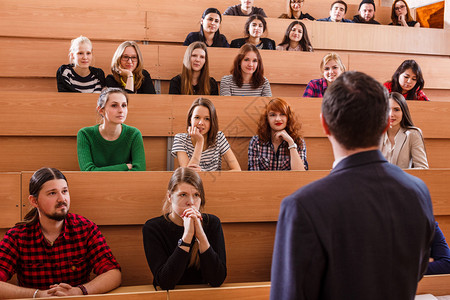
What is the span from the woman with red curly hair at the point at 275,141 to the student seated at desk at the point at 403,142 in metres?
0.28

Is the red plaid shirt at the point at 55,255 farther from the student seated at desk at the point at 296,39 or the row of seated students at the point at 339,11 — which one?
the row of seated students at the point at 339,11

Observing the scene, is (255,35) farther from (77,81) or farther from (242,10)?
(77,81)

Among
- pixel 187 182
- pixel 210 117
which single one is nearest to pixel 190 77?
pixel 210 117

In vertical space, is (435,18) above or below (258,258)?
above

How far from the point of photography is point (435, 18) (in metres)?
2.73

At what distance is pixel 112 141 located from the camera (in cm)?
134

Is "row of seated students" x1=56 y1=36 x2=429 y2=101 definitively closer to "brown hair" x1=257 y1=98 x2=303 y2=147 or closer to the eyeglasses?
the eyeglasses

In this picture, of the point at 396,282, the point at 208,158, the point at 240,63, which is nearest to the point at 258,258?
the point at 208,158

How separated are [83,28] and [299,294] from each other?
1847mm

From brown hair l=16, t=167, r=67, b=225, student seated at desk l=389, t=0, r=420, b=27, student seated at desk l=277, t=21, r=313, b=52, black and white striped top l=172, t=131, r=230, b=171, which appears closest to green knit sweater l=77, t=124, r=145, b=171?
black and white striped top l=172, t=131, r=230, b=171

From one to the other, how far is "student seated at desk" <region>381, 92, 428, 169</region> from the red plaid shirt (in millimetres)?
935

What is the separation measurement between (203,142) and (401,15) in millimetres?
1784

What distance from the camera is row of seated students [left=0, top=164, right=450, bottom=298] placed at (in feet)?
3.07

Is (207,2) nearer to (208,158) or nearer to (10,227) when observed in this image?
(208,158)
